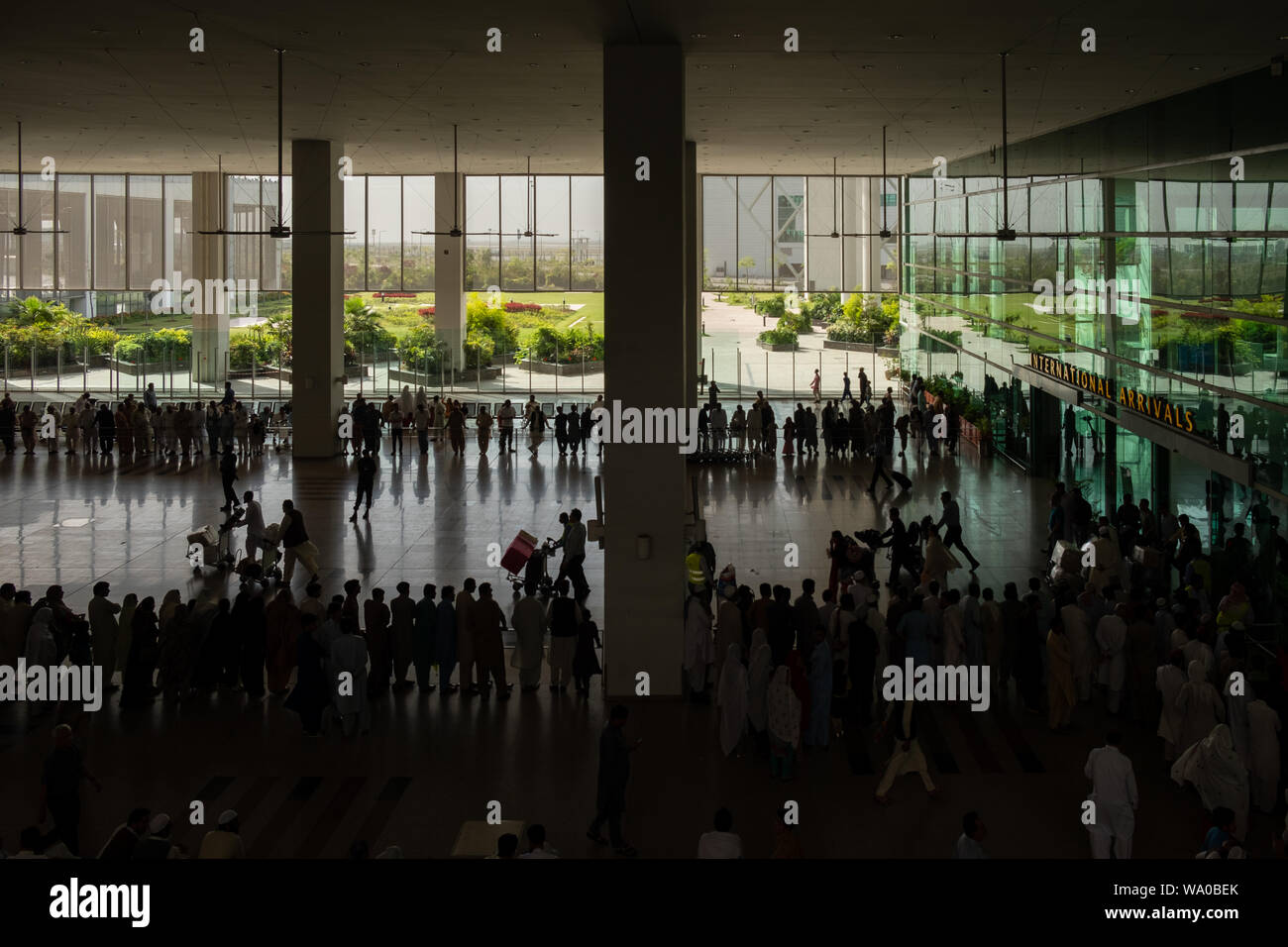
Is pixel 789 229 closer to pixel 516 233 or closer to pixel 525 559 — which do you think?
pixel 516 233

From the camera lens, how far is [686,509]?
18.8 metres

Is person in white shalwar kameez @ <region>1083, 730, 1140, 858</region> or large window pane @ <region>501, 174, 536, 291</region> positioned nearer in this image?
person in white shalwar kameez @ <region>1083, 730, 1140, 858</region>

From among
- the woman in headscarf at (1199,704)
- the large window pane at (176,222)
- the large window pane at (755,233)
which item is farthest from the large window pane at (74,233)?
the woman in headscarf at (1199,704)

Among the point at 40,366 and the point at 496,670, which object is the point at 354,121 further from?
the point at 40,366

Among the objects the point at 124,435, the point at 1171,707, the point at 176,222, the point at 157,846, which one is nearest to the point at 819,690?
the point at 1171,707

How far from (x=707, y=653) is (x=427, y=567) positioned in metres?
5.94

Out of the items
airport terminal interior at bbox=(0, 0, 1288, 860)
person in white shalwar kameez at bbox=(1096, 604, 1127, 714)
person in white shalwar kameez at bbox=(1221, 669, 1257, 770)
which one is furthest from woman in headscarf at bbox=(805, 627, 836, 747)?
person in white shalwar kameez at bbox=(1221, 669, 1257, 770)

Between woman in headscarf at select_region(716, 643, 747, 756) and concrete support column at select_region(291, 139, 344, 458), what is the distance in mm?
18760

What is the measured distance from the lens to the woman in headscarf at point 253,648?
12312mm

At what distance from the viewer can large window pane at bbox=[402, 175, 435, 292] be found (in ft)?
133

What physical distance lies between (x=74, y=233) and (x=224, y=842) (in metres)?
37.3

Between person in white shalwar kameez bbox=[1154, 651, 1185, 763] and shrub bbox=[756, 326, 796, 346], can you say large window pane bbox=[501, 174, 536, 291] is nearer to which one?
shrub bbox=[756, 326, 796, 346]

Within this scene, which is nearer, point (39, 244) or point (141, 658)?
point (141, 658)
